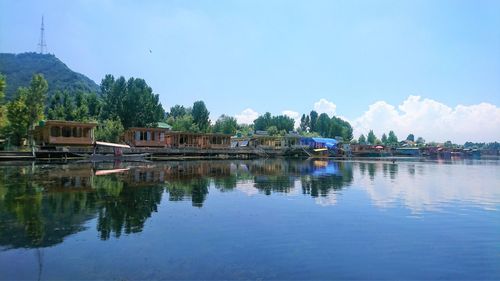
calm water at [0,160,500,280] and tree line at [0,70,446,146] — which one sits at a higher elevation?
tree line at [0,70,446,146]

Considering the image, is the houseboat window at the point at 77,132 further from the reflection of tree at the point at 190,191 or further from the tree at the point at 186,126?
the tree at the point at 186,126

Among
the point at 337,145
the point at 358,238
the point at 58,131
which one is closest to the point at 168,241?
the point at 358,238

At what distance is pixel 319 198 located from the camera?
21625mm

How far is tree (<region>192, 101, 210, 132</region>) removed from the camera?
105 m

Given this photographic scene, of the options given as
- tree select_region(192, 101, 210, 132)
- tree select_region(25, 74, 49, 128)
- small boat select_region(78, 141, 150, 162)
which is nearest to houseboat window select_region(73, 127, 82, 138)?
small boat select_region(78, 141, 150, 162)

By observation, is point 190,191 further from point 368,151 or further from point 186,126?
point 368,151

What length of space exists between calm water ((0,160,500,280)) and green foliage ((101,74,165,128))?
58577 millimetres

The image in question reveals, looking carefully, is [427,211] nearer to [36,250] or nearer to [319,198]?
[319,198]

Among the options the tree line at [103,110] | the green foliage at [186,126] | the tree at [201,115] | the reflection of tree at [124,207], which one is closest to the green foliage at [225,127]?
the tree line at [103,110]

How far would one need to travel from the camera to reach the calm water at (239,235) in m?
9.17

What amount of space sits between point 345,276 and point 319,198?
12836mm

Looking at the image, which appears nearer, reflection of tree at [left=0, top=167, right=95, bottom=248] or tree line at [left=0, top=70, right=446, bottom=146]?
reflection of tree at [left=0, top=167, right=95, bottom=248]

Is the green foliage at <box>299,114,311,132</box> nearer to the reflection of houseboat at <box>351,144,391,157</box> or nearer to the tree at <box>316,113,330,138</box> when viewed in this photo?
the tree at <box>316,113,330,138</box>

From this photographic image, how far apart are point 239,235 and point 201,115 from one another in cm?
9488
